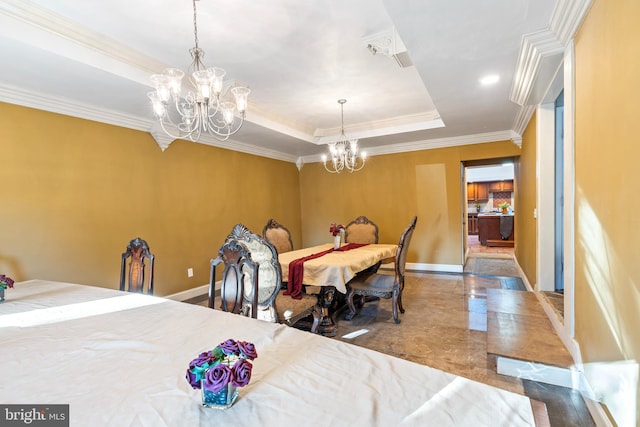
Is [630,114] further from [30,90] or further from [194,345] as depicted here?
[30,90]

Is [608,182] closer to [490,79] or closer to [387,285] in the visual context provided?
[490,79]

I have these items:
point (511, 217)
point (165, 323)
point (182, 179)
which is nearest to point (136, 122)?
point (182, 179)

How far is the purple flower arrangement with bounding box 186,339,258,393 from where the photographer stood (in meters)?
0.74

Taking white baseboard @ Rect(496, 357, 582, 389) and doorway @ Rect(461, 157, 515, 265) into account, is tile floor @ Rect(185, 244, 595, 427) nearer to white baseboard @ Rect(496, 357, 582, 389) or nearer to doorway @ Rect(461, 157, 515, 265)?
white baseboard @ Rect(496, 357, 582, 389)

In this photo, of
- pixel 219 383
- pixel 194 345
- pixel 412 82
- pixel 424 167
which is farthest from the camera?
pixel 424 167

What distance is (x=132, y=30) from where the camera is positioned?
2.29 m

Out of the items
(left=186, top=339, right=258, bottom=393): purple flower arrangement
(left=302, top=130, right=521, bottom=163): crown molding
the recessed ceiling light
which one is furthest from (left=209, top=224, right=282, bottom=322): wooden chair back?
(left=302, top=130, right=521, bottom=163): crown molding

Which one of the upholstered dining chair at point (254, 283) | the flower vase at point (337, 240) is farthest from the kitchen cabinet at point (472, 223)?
the upholstered dining chair at point (254, 283)

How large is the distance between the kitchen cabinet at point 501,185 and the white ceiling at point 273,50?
321 inches

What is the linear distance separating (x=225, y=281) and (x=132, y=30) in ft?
6.56

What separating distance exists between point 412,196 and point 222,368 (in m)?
5.42

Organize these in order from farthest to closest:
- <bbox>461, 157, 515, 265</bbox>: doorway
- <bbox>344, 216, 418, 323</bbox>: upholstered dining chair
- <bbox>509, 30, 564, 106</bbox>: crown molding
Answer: <bbox>461, 157, 515, 265</bbox>: doorway → <bbox>344, 216, 418, 323</bbox>: upholstered dining chair → <bbox>509, 30, 564, 106</bbox>: crown molding

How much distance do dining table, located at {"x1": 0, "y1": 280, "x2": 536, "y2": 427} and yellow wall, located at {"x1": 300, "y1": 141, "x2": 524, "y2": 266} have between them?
484 centimetres

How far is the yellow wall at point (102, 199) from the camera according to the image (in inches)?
108
